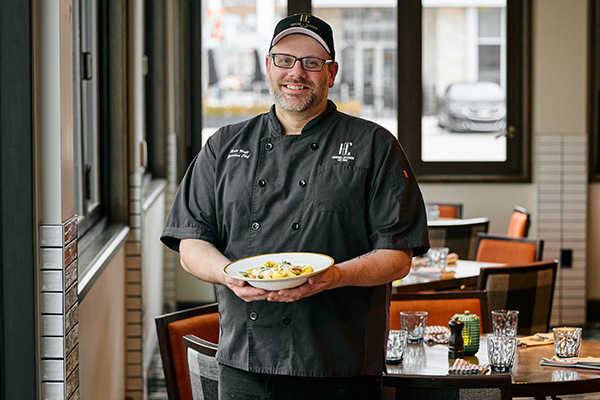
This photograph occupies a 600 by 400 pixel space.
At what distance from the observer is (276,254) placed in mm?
2160

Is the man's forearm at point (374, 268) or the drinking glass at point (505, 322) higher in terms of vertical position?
the man's forearm at point (374, 268)

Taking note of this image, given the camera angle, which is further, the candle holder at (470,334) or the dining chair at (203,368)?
the candle holder at (470,334)

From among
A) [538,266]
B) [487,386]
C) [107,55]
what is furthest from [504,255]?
[487,386]

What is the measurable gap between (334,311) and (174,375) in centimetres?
88

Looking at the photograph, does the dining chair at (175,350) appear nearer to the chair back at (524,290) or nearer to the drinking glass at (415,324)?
the drinking glass at (415,324)

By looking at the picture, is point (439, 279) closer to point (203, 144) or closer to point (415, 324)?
point (415, 324)

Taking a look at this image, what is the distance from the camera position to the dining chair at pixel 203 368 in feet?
8.19

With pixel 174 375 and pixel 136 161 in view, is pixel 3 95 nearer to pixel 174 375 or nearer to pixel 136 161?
pixel 174 375

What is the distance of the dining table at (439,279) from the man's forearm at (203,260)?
1.89 meters

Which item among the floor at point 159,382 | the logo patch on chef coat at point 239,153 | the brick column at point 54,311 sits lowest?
the floor at point 159,382

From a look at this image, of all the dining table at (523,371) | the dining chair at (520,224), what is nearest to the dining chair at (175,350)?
the dining table at (523,371)

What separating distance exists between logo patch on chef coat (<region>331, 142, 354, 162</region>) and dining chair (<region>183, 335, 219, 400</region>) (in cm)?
65

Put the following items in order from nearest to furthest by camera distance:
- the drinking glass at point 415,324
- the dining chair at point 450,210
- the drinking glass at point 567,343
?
the drinking glass at point 567,343 → the drinking glass at point 415,324 → the dining chair at point 450,210

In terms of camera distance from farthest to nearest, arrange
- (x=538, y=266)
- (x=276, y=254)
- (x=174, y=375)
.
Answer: (x=538, y=266) → (x=174, y=375) → (x=276, y=254)
